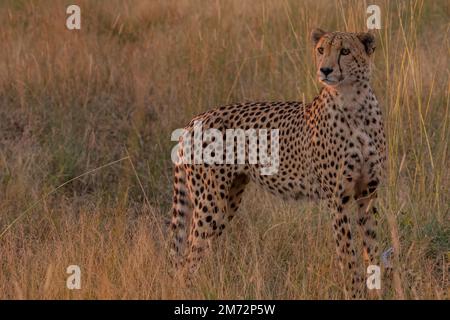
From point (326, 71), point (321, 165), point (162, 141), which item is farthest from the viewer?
point (162, 141)

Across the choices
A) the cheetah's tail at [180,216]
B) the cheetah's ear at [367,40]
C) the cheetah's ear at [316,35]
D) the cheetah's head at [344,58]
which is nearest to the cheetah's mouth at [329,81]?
the cheetah's head at [344,58]

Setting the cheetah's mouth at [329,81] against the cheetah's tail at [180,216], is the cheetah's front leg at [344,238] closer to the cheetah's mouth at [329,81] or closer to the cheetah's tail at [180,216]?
the cheetah's mouth at [329,81]

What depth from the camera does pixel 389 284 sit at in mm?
4199

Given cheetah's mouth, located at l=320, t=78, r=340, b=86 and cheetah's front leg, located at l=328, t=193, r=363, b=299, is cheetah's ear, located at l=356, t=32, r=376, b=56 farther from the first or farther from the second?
cheetah's front leg, located at l=328, t=193, r=363, b=299

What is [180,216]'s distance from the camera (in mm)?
4711

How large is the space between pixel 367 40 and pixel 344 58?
0.46ft

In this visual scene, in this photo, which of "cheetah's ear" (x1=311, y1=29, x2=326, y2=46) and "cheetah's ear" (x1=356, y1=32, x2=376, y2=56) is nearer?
"cheetah's ear" (x1=356, y1=32, x2=376, y2=56)

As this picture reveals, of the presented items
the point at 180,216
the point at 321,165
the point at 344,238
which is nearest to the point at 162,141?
the point at 180,216

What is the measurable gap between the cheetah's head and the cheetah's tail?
85 cm

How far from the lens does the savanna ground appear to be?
4.29 m

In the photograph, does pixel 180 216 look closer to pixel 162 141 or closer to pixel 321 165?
pixel 321 165

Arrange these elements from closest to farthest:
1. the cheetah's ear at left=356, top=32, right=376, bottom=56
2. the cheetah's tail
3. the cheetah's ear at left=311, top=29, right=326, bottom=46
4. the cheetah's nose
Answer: the cheetah's nose
the cheetah's ear at left=356, top=32, right=376, bottom=56
the cheetah's ear at left=311, top=29, right=326, bottom=46
the cheetah's tail

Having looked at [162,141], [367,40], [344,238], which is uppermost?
[367,40]

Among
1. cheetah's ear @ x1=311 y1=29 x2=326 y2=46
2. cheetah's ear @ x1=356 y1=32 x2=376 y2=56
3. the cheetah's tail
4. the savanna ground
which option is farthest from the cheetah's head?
the cheetah's tail
